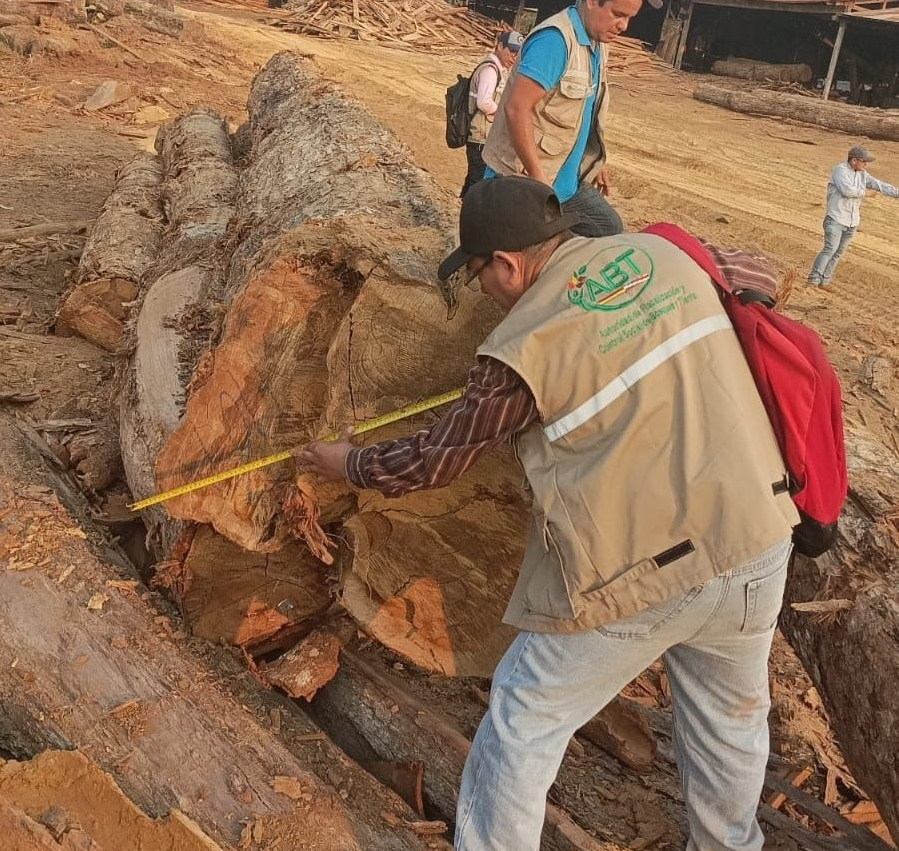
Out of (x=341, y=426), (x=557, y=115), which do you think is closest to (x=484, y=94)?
(x=557, y=115)

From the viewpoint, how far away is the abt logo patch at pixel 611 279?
2.14m

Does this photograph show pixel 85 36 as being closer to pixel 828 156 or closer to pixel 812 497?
pixel 828 156

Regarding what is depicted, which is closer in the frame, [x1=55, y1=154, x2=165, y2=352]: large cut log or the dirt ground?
the dirt ground

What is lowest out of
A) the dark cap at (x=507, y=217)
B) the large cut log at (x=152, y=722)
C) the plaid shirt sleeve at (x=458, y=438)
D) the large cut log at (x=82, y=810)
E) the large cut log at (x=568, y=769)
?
the large cut log at (x=568, y=769)

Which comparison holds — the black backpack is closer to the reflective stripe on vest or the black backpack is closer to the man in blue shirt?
the man in blue shirt

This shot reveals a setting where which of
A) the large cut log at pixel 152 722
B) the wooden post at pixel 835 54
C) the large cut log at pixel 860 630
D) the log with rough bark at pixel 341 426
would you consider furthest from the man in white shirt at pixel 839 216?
the wooden post at pixel 835 54

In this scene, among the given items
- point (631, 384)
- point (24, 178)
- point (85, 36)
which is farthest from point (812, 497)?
point (85, 36)

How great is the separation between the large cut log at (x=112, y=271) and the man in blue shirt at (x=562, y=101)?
2.39m

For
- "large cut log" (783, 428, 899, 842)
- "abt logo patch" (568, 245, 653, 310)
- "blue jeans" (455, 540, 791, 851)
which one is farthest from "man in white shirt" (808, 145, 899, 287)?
"abt logo patch" (568, 245, 653, 310)

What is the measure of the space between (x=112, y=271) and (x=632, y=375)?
4.19 meters

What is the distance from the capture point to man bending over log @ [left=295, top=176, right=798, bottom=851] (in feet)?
6.92

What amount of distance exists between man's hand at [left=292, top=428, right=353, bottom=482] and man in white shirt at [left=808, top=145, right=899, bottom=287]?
714 centimetres

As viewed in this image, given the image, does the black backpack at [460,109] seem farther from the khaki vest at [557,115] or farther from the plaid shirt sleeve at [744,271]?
the plaid shirt sleeve at [744,271]

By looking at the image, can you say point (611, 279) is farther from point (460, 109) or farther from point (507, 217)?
point (460, 109)
